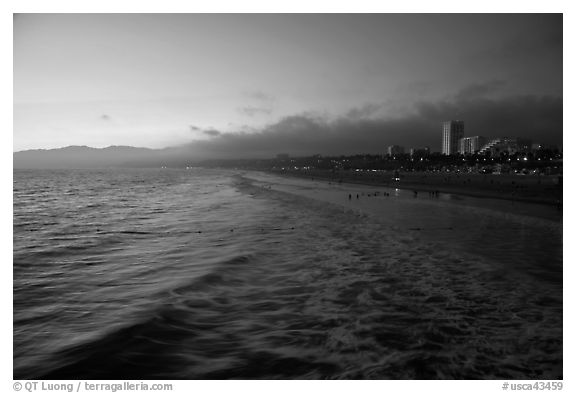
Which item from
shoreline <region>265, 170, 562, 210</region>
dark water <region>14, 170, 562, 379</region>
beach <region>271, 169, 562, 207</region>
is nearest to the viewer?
dark water <region>14, 170, 562, 379</region>

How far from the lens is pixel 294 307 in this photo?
8.77 meters

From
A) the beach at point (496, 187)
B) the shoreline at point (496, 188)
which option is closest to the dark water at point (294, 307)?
the shoreline at point (496, 188)

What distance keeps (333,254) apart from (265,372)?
27.4 feet

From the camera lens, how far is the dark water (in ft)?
20.3

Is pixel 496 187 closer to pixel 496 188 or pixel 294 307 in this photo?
pixel 496 188

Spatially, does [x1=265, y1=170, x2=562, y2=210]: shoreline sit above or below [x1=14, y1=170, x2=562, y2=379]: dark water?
above

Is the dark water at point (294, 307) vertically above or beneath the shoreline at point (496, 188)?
beneath

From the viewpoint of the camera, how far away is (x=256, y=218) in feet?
85.6

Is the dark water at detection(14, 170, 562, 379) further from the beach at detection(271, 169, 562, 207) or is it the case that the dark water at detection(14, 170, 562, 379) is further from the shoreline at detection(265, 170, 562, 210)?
the beach at detection(271, 169, 562, 207)

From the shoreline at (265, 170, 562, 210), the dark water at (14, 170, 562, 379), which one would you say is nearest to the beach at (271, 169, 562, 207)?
the shoreline at (265, 170, 562, 210)

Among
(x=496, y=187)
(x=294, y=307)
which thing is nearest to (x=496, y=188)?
(x=496, y=187)

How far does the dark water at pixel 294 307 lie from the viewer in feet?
20.3

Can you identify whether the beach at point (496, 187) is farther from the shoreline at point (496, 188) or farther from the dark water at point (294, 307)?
the dark water at point (294, 307)

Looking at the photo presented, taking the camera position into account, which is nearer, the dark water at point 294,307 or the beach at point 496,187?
the dark water at point 294,307
